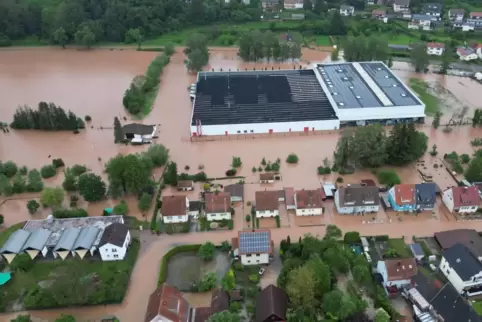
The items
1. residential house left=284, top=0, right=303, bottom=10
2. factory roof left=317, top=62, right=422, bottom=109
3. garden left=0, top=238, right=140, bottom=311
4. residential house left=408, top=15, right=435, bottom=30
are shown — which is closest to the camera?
garden left=0, top=238, right=140, bottom=311

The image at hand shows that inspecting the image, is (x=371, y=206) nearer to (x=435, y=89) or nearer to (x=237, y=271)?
(x=237, y=271)

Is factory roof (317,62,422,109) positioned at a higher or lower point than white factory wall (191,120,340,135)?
higher

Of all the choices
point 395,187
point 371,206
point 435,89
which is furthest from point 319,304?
point 435,89

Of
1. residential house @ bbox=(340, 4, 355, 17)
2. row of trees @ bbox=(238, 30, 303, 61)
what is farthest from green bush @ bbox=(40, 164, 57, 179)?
residential house @ bbox=(340, 4, 355, 17)

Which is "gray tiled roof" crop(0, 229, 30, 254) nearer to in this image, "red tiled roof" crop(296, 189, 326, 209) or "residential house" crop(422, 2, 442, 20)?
"red tiled roof" crop(296, 189, 326, 209)

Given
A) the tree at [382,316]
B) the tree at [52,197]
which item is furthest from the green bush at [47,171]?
the tree at [382,316]

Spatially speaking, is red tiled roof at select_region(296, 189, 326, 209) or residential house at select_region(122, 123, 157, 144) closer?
red tiled roof at select_region(296, 189, 326, 209)
